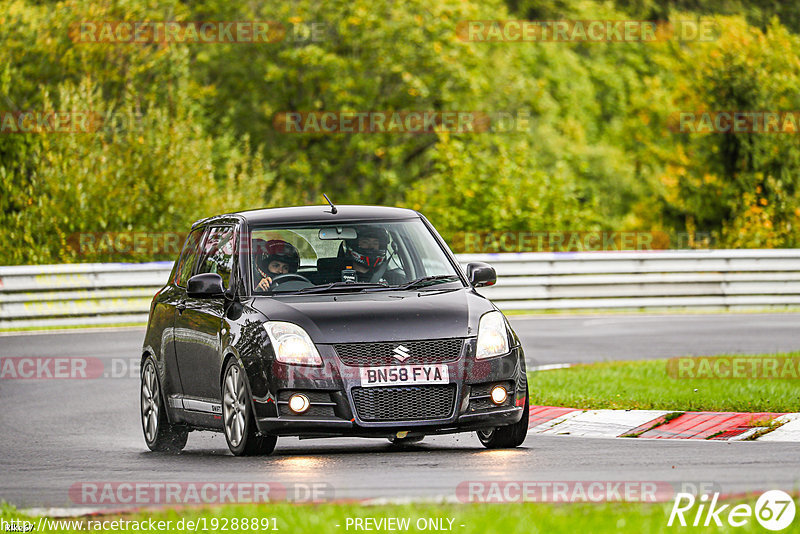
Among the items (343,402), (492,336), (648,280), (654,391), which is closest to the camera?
(343,402)

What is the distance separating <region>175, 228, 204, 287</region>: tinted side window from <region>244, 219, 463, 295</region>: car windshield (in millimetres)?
1122

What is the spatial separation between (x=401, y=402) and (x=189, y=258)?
3065 mm

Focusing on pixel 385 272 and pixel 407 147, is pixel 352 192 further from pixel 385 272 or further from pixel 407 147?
pixel 385 272

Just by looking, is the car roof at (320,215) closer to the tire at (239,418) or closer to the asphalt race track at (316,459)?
the tire at (239,418)

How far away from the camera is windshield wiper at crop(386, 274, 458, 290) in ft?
34.4

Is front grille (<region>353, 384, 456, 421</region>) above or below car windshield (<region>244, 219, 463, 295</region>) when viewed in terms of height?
below

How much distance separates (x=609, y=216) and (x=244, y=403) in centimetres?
4755

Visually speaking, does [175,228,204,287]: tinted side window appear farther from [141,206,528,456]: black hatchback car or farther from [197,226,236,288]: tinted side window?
[197,226,236,288]: tinted side window

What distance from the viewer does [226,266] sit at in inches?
429

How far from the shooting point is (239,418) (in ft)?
32.8

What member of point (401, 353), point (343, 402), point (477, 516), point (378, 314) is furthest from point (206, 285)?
point (477, 516)

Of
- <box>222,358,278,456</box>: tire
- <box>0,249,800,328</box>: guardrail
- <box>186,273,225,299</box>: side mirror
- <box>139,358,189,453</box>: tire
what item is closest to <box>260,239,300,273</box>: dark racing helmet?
<box>186,273,225,299</box>: side mirror

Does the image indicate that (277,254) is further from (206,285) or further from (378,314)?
(378,314)

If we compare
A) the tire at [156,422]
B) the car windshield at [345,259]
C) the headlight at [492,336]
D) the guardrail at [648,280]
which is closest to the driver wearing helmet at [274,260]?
the car windshield at [345,259]
